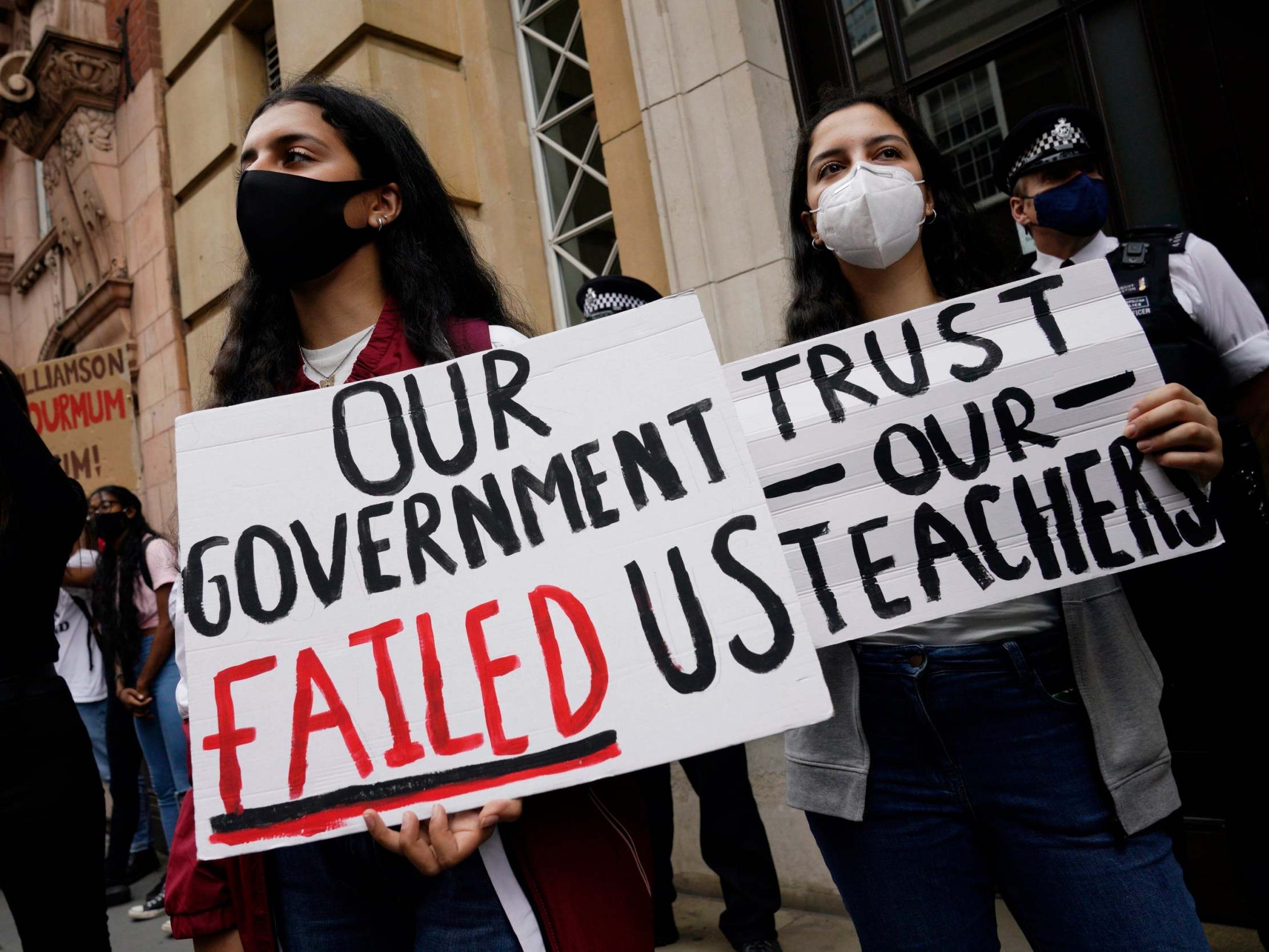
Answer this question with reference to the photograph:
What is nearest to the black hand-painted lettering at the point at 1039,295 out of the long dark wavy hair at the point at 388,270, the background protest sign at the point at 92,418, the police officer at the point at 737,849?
the long dark wavy hair at the point at 388,270

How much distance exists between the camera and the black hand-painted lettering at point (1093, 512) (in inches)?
50.5

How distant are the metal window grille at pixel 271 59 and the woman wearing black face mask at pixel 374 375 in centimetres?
555

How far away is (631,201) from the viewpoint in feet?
14.1

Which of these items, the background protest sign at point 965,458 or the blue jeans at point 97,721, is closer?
the background protest sign at point 965,458

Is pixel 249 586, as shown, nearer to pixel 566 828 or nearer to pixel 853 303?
pixel 566 828

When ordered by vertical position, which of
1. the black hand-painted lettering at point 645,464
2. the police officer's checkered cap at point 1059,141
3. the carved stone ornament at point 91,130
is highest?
the carved stone ornament at point 91,130

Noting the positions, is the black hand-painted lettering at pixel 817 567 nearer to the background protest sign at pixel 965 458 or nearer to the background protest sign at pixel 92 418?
the background protest sign at pixel 965 458

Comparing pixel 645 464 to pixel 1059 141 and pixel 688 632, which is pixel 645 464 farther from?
pixel 1059 141

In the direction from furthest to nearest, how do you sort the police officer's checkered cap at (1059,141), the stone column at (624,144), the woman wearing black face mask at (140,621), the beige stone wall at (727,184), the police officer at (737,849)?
the woman wearing black face mask at (140,621) < the stone column at (624,144) < the beige stone wall at (727,184) < the police officer at (737,849) < the police officer's checkered cap at (1059,141)

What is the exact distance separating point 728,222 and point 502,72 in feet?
7.53

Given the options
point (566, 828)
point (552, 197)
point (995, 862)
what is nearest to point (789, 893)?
point (995, 862)

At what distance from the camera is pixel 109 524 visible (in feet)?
16.1

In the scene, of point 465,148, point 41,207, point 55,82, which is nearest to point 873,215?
point 465,148

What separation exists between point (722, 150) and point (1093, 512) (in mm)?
2819
